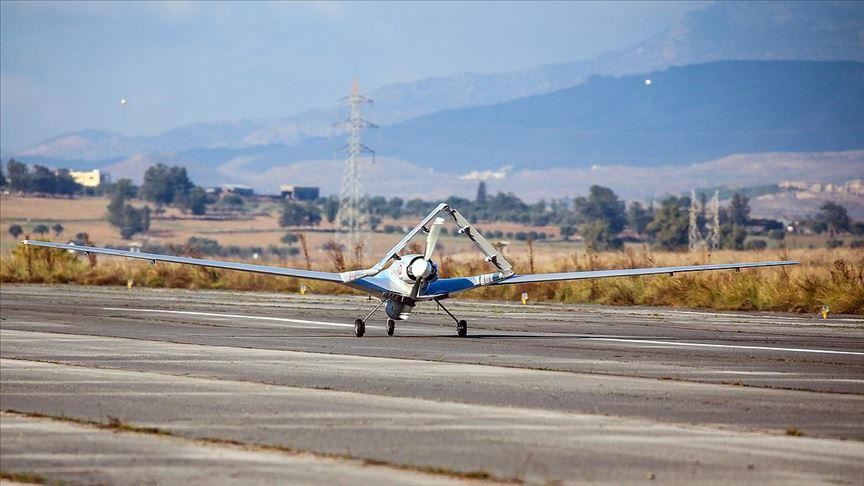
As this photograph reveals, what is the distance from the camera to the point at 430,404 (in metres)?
14.8

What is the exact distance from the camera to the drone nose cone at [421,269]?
929 inches

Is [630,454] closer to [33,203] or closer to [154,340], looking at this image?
[154,340]

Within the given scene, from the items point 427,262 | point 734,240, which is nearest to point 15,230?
point 734,240

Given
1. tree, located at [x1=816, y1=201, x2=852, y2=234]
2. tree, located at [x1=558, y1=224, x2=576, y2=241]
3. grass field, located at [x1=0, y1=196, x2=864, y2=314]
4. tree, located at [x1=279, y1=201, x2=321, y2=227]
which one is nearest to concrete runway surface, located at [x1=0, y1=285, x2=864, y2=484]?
grass field, located at [x1=0, y1=196, x2=864, y2=314]

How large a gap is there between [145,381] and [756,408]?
7636 millimetres

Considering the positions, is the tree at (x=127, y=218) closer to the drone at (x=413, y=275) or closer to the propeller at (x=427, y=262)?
the drone at (x=413, y=275)

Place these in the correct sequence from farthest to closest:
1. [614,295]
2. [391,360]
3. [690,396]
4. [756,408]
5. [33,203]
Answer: [33,203] → [614,295] → [391,360] → [690,396] → [756,408]

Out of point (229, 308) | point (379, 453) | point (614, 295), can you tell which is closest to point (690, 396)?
point (379, 453)

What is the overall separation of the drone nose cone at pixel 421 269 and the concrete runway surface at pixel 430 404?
126 centimetres

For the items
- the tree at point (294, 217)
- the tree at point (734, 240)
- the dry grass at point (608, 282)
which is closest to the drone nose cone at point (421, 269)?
the dry grass at point (608, 282)

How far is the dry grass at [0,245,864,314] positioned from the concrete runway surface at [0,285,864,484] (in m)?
7.79

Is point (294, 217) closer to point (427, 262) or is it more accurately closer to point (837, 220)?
point (837, 220)

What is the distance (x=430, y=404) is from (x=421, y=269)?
8925 millimetres

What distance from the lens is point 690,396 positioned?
15.7 m
